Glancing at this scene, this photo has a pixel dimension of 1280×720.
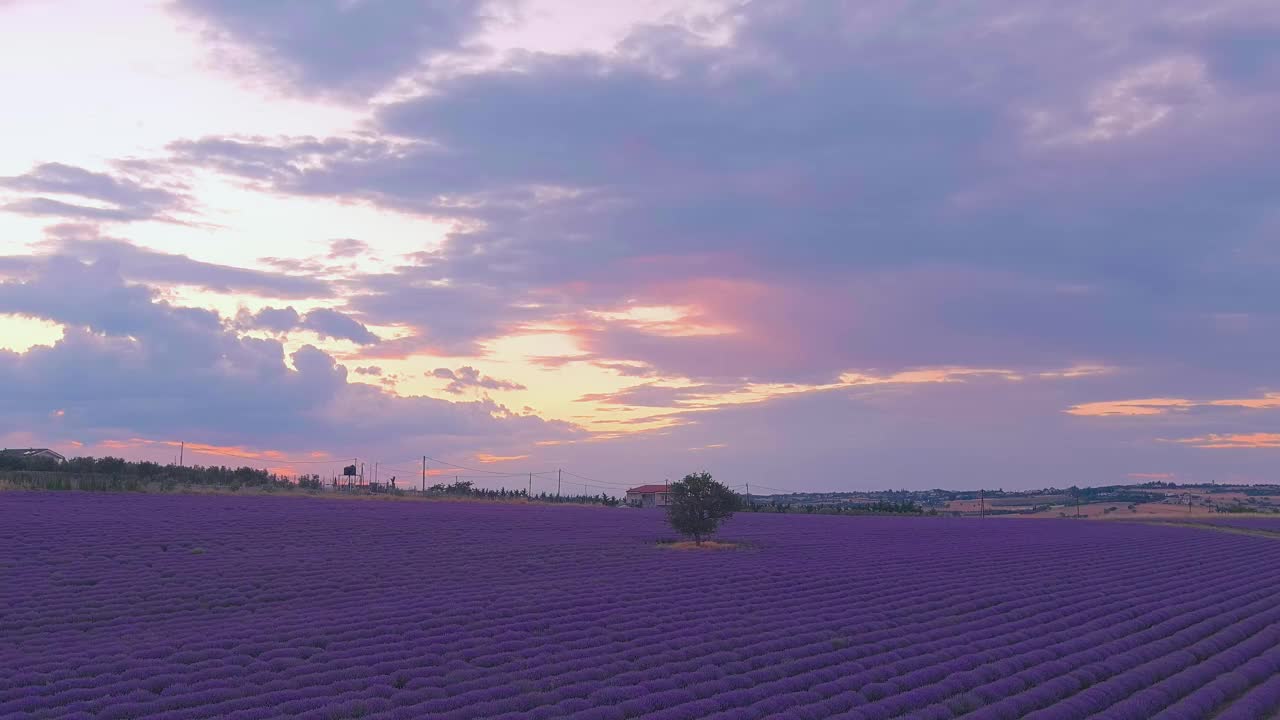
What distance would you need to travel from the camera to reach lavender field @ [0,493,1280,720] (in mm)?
11562

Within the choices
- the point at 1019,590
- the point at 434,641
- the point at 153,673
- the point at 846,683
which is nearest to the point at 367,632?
the point at 434,641

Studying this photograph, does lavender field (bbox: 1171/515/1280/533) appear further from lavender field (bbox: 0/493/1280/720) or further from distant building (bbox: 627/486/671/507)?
distant building (bbox: 627/486/671/507)

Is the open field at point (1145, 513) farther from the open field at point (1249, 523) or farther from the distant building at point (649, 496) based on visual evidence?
the distant building at point (649, 496)

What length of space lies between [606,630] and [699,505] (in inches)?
899

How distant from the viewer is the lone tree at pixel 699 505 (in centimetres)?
3897

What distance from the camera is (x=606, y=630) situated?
16.5 meters

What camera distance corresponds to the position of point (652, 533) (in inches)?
1759

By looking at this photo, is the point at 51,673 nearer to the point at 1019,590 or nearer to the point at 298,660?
the point at 298,660

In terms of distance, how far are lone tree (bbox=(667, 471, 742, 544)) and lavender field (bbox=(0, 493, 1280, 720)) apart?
4.15m

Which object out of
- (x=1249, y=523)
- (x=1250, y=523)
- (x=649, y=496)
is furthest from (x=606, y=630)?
(x=649, y=496)

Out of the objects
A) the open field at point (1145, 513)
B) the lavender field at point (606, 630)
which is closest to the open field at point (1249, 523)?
the open field at point (1145, 513)

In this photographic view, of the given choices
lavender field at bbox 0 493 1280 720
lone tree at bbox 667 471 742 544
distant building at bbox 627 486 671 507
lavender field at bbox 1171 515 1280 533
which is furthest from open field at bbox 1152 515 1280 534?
distant building at bbox 627 486 671 507

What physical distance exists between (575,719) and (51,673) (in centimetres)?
724

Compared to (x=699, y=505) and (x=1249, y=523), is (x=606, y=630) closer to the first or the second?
(x=699, y=505)
